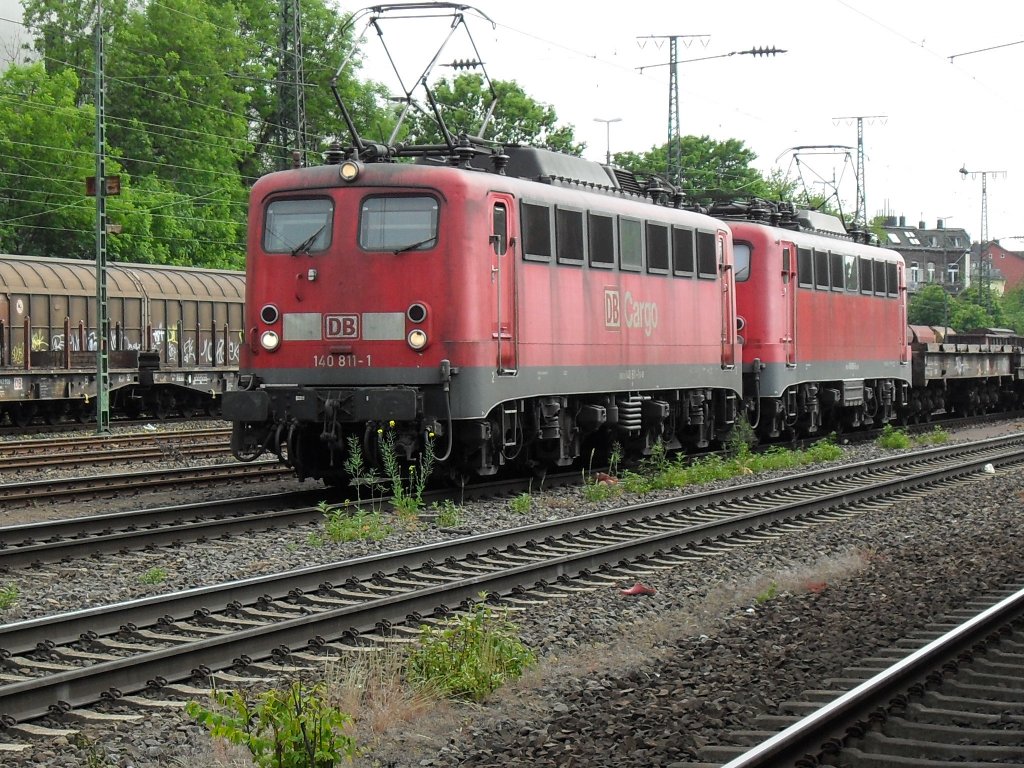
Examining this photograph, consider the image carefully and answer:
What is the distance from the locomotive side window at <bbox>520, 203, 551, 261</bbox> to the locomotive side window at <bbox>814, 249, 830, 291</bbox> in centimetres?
916

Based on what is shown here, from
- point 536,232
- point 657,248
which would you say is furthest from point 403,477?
point 657,248

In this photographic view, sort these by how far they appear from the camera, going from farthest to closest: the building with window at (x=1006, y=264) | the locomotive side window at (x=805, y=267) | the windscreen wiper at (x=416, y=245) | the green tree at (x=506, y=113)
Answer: the building with window at (x=1006, y=264) < the green tree at (x=506, y=113) < the locomotive side window at (x=805, y=267) < the windscreen wiper at (x=416, y=245)

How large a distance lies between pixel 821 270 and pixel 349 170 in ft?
37.8

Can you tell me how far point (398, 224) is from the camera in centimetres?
1406

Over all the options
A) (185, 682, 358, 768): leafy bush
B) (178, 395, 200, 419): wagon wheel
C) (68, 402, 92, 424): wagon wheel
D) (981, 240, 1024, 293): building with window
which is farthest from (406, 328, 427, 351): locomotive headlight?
(981, 240, 1024, 293): building with window

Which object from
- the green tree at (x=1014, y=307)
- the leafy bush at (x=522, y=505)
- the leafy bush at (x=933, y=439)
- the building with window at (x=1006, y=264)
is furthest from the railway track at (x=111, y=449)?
the building with window at (x=1006, y=264)

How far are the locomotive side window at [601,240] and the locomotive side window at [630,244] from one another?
23 centimetres

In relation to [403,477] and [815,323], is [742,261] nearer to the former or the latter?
[815,323]

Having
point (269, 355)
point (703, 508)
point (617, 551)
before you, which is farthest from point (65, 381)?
point (617, 551)

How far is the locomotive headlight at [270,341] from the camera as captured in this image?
14367 millimetres

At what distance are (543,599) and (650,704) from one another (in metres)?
A: 2.89

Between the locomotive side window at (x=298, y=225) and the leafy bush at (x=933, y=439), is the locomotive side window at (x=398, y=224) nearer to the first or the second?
the locomotive side window at (x=298, y=225)

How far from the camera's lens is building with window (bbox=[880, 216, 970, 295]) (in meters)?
119

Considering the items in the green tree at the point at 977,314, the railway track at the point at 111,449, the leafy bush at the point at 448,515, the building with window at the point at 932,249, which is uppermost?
the building with window at the point at 932,249
